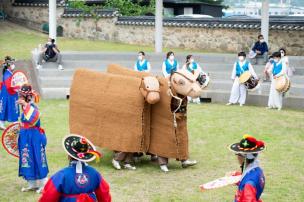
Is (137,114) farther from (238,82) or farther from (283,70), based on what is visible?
(238,82)

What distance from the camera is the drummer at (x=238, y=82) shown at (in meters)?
16.0

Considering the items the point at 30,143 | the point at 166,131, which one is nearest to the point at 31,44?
the point at 166,131

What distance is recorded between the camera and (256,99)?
Answer: 16.4 m

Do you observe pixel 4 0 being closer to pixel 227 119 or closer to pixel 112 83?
pixel 227 119

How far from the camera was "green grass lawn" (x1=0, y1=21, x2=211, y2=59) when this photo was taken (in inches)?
968

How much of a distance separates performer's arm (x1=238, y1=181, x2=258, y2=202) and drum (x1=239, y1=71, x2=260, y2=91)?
10008mm

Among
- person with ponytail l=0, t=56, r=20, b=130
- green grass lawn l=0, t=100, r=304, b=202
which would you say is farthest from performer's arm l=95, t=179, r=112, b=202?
person with ponytail l=0, t=56, r=20, b=130

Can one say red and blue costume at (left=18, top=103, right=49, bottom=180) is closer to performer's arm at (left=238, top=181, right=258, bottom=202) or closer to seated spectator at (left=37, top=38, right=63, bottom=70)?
performer's arm at (left=238, top=181, right=258, bottom=202)

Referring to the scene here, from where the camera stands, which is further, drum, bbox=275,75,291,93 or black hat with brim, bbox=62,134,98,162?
drum, bbox=275,75,291,93

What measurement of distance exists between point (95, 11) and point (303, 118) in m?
16.7

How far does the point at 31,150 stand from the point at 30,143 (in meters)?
0.10

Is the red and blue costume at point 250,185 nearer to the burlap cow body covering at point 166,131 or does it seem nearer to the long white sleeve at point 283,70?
the burlap cow body covering at point 166,131

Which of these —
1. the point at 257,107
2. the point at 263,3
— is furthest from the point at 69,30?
the point at 257,107

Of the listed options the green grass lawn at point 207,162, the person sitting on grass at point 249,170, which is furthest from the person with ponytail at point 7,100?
the person sitting on grass at point 249,170
